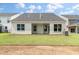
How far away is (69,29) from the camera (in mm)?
8156

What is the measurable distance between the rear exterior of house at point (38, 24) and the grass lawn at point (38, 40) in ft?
1.56

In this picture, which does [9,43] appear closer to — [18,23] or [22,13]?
[22,13]

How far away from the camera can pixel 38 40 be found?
8.27 m

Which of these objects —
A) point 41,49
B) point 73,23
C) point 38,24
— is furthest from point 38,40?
point 38,24

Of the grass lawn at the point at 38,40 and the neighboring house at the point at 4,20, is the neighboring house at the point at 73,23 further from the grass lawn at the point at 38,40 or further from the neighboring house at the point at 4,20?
the neighboring house at the point at 4,20

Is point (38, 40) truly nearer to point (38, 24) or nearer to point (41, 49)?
point (41, 49)

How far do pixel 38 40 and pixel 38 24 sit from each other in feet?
8.36

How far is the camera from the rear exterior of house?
366 inches

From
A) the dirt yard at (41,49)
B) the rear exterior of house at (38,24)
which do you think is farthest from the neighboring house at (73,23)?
the rear exterior of house at (38,24)

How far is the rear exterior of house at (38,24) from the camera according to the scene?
9.29 metres

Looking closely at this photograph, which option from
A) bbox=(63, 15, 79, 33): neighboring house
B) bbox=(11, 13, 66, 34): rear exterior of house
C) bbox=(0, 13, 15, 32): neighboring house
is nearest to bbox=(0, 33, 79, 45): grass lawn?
bbox=(0, 13, 15, 32): neighboring house

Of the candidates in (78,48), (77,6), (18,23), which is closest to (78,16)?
(77,6)

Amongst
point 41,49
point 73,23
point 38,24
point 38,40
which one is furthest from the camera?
point 38,24

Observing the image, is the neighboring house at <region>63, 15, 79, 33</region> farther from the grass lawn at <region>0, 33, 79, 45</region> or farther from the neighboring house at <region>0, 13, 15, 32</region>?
the neighboring house at <region>0, 13, 15, 32</region>
